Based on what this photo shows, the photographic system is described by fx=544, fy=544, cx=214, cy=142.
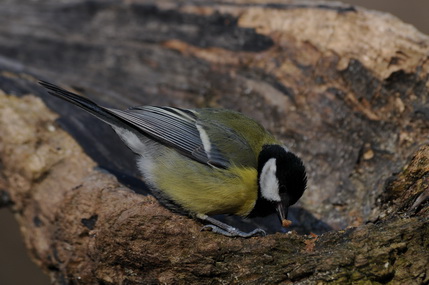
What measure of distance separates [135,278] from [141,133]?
93cm

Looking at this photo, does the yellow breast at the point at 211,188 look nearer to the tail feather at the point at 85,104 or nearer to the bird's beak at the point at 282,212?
the bird's beak at the point at 282,212

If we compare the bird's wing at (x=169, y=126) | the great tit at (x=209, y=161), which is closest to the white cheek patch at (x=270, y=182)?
the great tit at (x=209, y=161)

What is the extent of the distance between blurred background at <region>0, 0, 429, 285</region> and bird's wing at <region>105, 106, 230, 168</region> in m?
3.45

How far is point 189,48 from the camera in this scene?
15.2 feet

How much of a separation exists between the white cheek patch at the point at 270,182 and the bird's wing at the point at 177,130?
0.22 m

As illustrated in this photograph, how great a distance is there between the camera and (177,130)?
3344 millimetres

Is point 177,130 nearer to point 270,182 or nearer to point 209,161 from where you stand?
point 209,161

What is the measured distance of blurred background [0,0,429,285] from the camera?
622 centimetres

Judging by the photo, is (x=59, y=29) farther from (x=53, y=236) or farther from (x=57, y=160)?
(x=53, y=236)

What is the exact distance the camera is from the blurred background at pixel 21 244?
622 centimetres

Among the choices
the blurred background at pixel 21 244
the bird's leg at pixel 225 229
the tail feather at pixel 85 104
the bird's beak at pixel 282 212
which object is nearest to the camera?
the bird's leg at pixel 225 229

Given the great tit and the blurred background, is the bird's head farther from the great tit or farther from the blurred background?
the blurred background

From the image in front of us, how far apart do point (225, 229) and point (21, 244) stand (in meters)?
4.17

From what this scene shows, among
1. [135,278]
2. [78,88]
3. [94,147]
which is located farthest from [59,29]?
[135,278]
